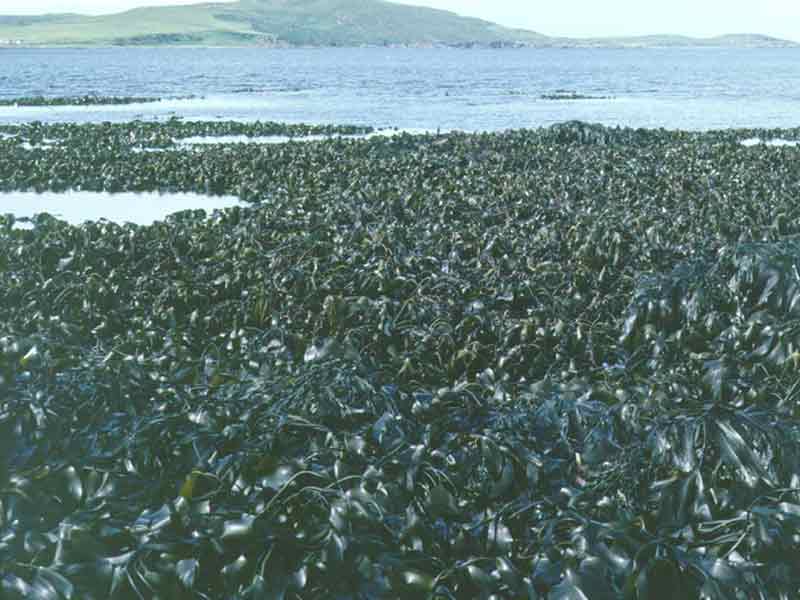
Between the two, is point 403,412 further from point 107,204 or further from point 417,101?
point 417,101

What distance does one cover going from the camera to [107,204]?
47.8 feet

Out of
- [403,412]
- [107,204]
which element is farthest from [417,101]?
[403,412]

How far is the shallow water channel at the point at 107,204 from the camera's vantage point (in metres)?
13.4

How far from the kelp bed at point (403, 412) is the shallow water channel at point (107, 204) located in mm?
3169

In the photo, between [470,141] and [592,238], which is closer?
[592,238]

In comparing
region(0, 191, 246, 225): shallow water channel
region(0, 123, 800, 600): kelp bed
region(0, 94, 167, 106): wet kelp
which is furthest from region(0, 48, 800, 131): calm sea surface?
region(0, 123, 800, 600): kelp bed

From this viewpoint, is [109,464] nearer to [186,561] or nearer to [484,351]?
[186,561]

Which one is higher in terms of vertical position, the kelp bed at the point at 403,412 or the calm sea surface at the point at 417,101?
the calm sea surface at the point at 417,101

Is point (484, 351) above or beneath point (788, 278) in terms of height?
beneath

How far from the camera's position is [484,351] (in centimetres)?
593

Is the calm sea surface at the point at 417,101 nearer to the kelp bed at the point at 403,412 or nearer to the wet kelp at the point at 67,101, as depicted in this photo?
the wet kelp at the point at 67,101

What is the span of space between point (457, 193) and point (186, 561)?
1072cm

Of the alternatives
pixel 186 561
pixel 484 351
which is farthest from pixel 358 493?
pixel 484 351

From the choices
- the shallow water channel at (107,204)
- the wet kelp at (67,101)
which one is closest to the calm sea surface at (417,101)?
the wet kelp at (67,101)
